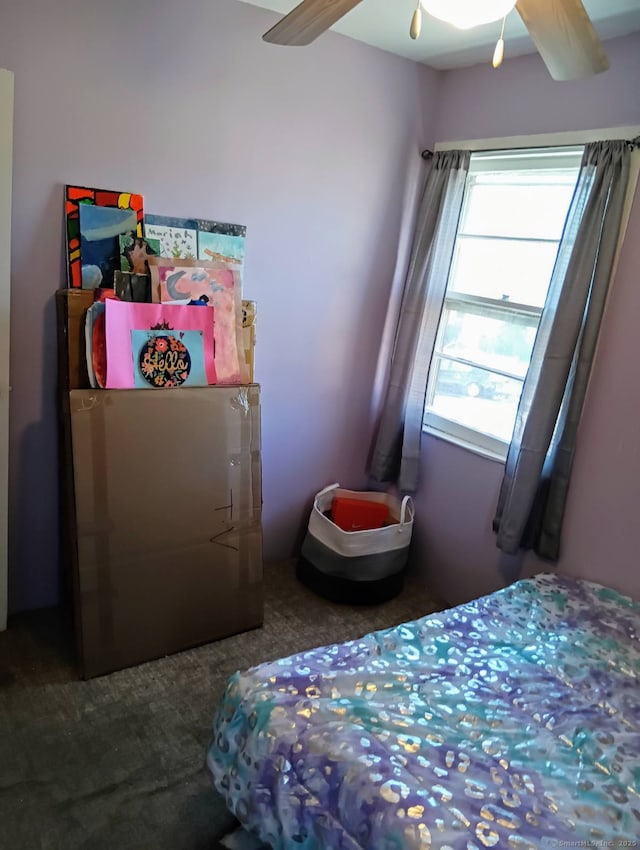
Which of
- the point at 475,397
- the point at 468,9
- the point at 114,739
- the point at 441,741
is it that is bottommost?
the point at 114,739

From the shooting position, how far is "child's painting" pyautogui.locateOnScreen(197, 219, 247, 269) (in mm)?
2438

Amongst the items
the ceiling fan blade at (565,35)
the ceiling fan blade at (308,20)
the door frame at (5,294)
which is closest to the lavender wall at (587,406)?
the ceiling fan blade at (565,35)

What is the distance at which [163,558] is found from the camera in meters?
2.28

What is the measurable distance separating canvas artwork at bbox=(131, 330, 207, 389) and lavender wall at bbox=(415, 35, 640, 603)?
1.25 m

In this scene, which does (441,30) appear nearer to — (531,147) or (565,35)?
(531,147)

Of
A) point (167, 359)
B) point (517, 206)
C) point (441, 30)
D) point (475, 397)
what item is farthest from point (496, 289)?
point (167, 359)

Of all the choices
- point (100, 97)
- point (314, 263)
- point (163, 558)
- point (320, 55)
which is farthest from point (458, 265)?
point (163, 558)

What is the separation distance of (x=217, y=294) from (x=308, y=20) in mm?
1093

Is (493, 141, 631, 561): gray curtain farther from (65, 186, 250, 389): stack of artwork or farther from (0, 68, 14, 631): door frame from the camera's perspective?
(0, 68, 14, 631): door frame

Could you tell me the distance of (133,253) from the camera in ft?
7.45

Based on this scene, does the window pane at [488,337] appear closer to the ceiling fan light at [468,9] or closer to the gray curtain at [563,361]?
the gray curtain at [563,361]

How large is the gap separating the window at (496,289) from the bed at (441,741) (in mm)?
1068

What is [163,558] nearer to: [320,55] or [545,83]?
[320,55]

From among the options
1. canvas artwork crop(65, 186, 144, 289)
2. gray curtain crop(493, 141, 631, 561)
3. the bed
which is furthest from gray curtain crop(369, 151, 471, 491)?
canvas artwork crop(65, 186, 144, 289)
